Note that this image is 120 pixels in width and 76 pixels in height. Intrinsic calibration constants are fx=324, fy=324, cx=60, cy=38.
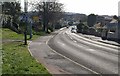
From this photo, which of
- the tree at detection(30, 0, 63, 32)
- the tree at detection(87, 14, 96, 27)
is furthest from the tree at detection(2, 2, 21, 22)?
the tree at detection(87, 14, 96, 27)

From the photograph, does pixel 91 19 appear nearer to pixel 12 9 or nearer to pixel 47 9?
pixel 47 9

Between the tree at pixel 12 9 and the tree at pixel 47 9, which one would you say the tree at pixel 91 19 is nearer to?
the tree at pixel 47 9

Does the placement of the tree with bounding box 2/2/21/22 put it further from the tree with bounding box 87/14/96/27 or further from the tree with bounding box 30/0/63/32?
the tree with bounding box 87/14/96/27

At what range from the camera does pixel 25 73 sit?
515 inches

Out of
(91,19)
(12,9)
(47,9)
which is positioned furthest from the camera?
(91,19)

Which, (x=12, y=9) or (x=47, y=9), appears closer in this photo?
(x=12, y=9)

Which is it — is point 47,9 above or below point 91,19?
above

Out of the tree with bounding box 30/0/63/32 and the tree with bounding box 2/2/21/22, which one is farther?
the tree with bounding box 30/0/63/32

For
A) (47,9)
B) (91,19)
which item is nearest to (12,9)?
(47,9)

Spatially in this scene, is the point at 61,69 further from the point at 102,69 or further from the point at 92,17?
the point at 92,17

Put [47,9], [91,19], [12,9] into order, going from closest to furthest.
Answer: [12,9]
[47,9]
[91,19]

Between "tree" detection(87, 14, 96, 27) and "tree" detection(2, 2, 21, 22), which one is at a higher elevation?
"tree" detection(2, 2, 21, 22)

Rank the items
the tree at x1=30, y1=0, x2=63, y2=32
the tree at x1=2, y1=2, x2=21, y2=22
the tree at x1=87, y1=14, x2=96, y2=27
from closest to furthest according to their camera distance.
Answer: the tree at x1=2, y1=2, x2=21, y2=22 < the tree at x1=30, y1=0, x2=63, y2=32 < the tree at x1=87, y1=14, x2=96, y2=27

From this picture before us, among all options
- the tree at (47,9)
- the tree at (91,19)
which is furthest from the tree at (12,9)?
the tree at (91,19)
